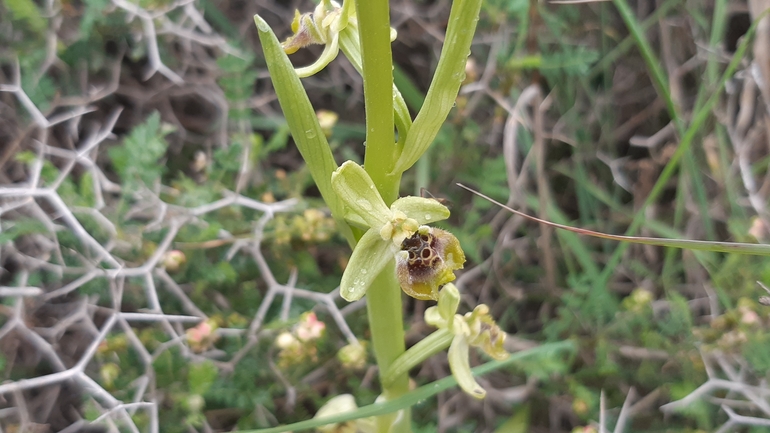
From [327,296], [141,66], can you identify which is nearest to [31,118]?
[141,66]

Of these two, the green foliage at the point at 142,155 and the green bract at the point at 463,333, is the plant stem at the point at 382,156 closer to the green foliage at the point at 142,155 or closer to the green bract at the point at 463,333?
the green bract at the point at 463,333

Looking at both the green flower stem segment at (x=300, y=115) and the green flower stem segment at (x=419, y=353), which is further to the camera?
the green flower stem segment at (x=419, y=353)

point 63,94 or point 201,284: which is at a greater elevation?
point 63,94

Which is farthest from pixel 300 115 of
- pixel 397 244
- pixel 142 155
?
pixel 142 155

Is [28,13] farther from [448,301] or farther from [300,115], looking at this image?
[448,301]

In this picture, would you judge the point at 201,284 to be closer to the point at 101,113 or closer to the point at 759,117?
the point at 101,113

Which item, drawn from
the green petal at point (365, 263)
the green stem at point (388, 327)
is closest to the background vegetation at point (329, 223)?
the green stem at point (388, 327)
